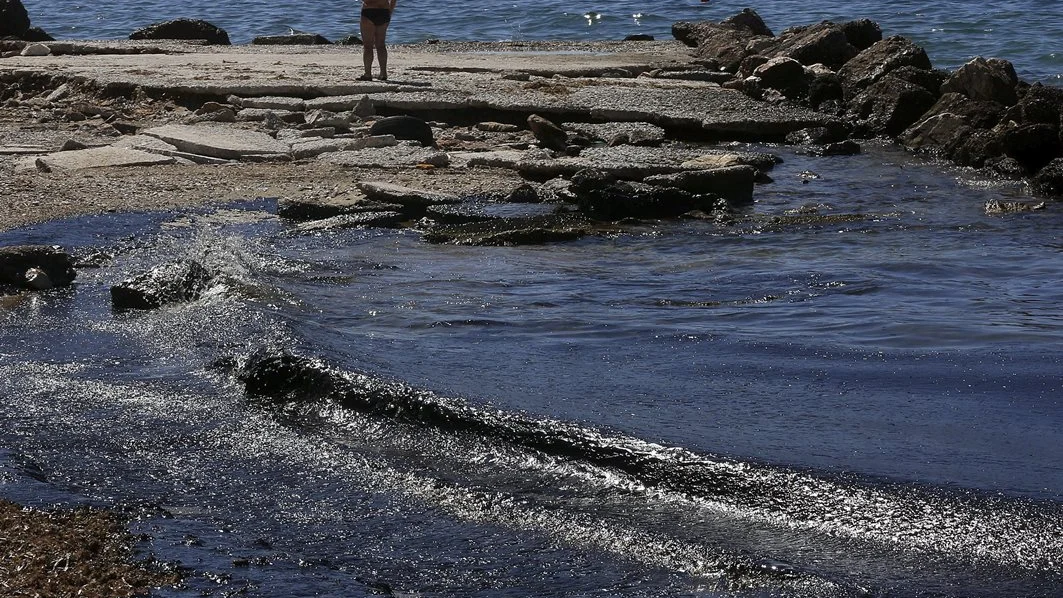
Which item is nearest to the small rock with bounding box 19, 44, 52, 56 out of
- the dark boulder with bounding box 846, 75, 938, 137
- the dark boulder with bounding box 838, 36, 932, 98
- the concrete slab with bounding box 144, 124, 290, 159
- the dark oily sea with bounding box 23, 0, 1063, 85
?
the concrete slab with bounding box 144, 124, 290, 159

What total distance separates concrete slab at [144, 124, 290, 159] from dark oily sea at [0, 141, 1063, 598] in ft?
9.38

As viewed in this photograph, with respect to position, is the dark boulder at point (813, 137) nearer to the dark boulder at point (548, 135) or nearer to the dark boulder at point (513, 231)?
the dark boulder at point (548, 135)

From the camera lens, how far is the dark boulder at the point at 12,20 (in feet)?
65.8

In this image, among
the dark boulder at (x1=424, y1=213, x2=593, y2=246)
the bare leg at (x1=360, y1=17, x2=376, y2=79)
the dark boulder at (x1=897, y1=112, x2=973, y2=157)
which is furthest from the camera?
the bare leg at (x1=360, y1=17, x2=376, y2=79)

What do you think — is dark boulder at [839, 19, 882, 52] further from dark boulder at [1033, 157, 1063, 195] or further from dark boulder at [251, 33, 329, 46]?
dark boulder at [251, 33, 329, 46]

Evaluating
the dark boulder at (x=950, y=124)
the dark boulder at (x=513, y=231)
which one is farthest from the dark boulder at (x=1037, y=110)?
the dark boulder at (x=513, y=231)

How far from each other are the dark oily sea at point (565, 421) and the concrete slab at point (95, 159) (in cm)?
252

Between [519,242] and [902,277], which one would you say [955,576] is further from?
[519,242]

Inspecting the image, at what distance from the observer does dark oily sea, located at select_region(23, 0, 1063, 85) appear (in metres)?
20.3

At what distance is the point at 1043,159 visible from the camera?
10523 mm

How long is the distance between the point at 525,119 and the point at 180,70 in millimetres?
4498

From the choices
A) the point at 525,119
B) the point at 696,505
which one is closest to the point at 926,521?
the point at 696,505

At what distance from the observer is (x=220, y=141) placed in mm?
10680

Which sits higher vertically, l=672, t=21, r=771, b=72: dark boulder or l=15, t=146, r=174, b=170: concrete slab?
l=672, t=21, r=771, b=72: dark boulder
